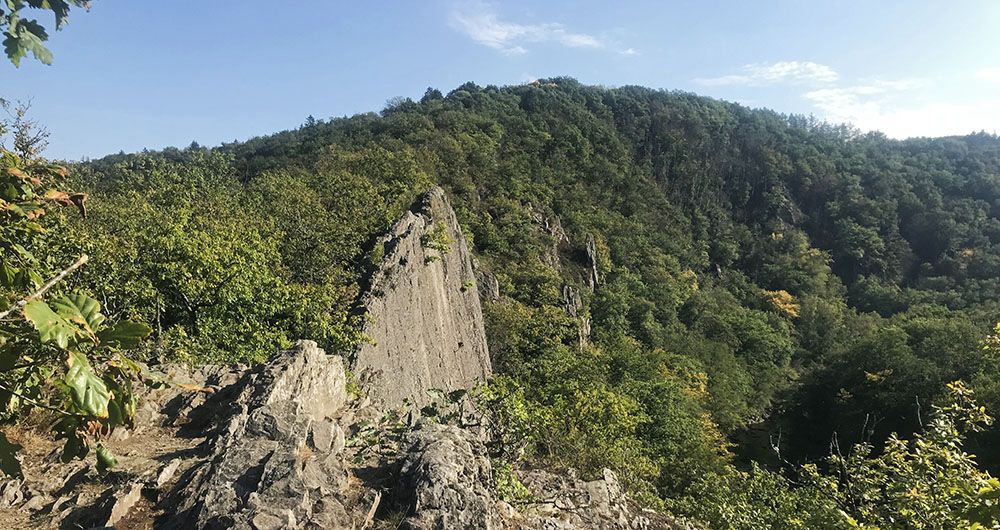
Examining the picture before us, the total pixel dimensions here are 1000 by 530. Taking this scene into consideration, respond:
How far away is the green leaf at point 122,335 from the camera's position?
2168 millimetres

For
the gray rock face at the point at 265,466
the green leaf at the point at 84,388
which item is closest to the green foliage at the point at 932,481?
the gray rock face at the point at 265,466

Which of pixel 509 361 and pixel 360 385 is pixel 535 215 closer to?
pixel 509 361

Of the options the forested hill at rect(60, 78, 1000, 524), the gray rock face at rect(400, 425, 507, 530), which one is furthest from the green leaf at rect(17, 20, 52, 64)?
the forested hill at rect(60, 78, 1000, 524)

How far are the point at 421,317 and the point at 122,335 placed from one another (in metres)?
20.8

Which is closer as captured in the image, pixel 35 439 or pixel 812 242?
pixel 35 439

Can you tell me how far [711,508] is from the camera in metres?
21.2

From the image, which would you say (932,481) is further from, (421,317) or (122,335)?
(421,317)

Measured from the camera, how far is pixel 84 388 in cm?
187

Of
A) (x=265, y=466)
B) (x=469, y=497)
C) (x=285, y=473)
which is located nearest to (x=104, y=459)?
(x=285, y=473)

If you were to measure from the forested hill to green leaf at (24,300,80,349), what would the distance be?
817cm

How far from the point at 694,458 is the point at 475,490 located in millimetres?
30777

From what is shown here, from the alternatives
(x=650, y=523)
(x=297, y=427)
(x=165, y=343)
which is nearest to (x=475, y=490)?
(x=297, y=427)

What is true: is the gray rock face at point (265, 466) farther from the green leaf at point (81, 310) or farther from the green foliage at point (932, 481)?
the green foliage at point (932, 481)

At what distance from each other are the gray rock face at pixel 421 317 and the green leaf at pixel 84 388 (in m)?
11.8
